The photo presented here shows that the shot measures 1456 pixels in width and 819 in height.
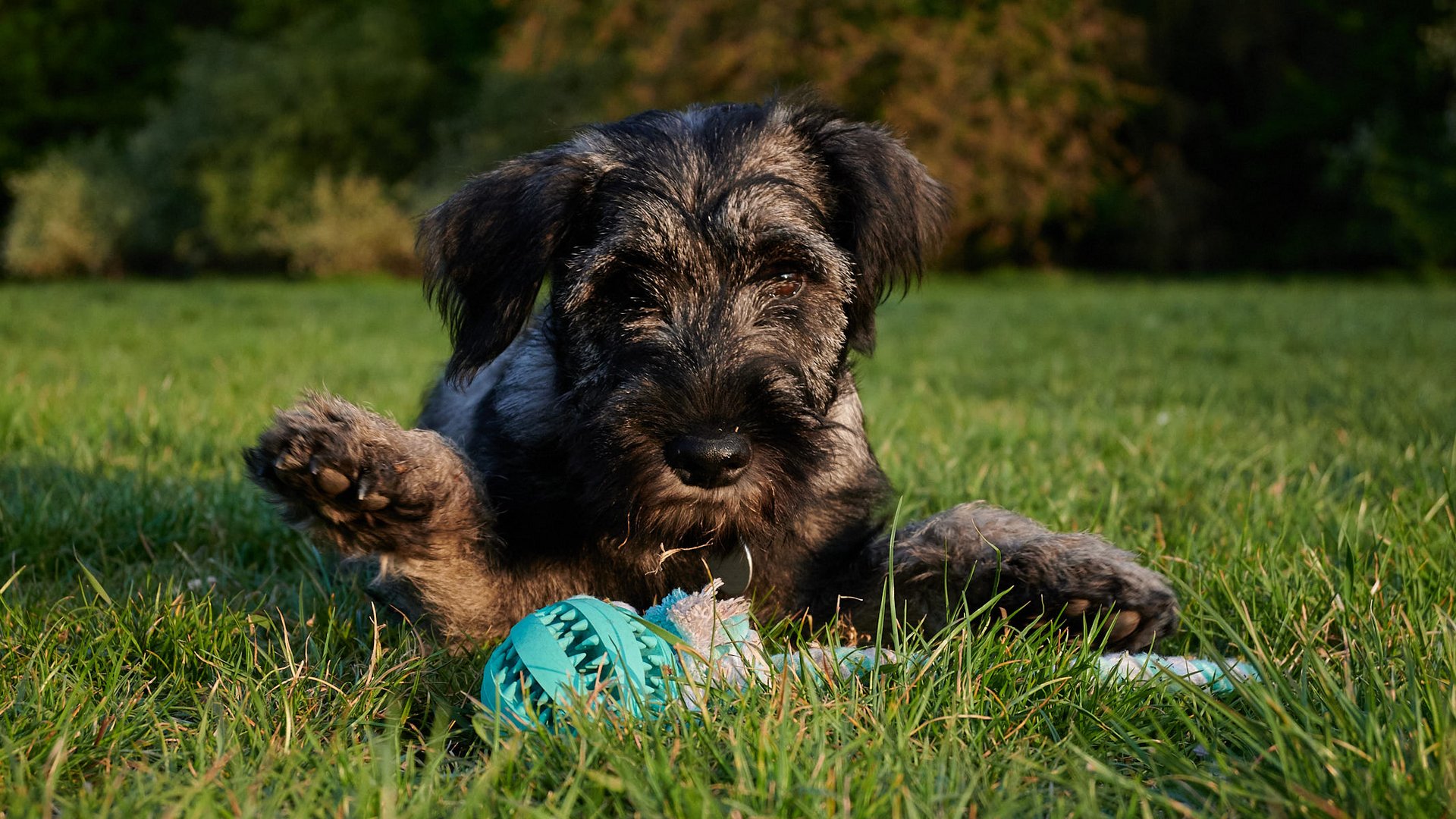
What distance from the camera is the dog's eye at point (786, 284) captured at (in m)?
2.92

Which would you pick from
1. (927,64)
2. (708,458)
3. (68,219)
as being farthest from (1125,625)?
(68,219)

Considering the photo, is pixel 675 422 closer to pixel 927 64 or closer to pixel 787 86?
pixel 787 86

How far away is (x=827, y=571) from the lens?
292cm

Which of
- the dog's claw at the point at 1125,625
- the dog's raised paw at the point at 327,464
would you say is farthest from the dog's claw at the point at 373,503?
the dog's claw at the point at 1125,625

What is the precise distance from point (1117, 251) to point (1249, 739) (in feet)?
93.8

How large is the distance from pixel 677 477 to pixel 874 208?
1.06m

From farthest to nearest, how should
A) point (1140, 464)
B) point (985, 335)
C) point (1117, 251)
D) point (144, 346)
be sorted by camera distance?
1. point (1117, 251)
2. point (985, 335)
3. point (144, 346)
4. point (1140, 464)

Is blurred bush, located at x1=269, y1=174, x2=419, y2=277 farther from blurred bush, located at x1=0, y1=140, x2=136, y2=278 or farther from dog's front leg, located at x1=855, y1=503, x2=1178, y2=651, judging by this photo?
dog's front leg, located at x1=855, y1=503, x2=1178, y2=651

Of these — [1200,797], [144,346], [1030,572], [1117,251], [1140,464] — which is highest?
[1200,797]

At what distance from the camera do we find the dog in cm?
238

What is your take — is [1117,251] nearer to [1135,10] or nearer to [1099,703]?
[1135,10]

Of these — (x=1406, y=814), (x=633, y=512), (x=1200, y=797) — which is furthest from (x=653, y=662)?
(x=1406, y=814)

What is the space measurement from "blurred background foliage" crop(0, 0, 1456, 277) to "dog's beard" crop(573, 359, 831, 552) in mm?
20365

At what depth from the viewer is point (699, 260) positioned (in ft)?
9.31
